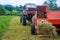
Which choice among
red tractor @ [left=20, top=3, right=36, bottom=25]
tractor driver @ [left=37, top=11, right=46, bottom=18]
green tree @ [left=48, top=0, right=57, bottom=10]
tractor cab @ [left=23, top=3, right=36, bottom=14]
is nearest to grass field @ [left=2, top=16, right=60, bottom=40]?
tractor driver @ [left=37, top=11, right=46, bottom=18]

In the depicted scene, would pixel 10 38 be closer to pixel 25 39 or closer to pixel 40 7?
pixel 25 39

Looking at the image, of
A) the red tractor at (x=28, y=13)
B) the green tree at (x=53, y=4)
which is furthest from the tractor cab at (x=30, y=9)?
the green tree at (x=53, y=4)

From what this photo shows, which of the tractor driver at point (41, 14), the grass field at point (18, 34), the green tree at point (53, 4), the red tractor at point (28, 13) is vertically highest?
the green tree at point (53, 4)

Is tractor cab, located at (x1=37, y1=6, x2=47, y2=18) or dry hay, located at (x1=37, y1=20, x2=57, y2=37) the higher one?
tractor cab, located at (x1=37, y1=6, x2=47, y2=18)

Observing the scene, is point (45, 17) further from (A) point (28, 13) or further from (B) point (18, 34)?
(A) point (28, 13)

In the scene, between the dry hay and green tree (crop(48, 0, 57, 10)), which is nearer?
the dry hay

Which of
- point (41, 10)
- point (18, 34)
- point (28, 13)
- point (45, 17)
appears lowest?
point (18, 34)

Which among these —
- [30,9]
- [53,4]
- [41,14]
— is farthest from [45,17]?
[30,9]

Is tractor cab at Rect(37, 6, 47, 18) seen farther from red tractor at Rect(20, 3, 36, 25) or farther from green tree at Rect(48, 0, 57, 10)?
red tractor at Rect(20, 3, 36, 25)

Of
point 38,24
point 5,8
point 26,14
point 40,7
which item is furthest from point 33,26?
point 5,8

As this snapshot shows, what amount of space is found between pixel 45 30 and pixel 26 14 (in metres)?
5.00

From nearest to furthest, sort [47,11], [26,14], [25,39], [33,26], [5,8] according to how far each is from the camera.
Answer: [25,39] → [33,26] → [47,11] → [26,14] → [5,8]

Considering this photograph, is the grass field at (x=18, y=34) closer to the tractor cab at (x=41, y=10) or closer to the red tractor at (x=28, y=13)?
the tractor cab at (x=41, y=10)

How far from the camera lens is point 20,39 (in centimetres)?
830
